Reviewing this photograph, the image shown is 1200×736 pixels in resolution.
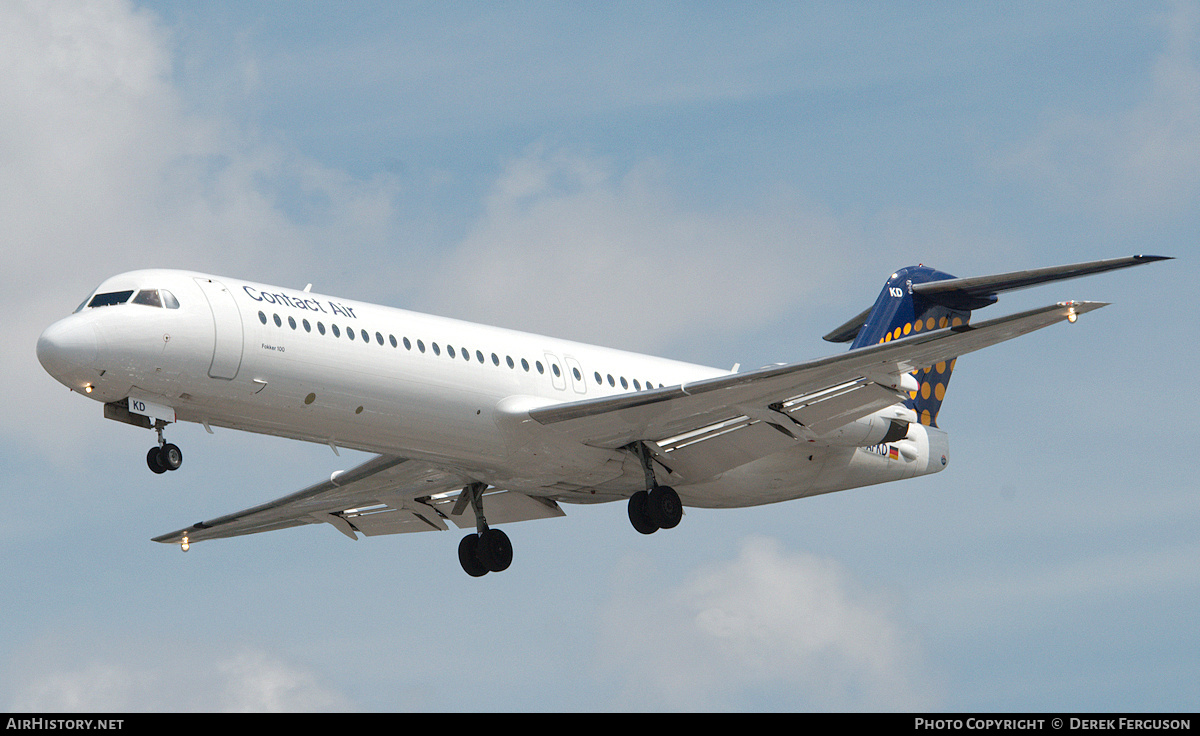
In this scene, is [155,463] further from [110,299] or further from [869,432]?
[869,432]

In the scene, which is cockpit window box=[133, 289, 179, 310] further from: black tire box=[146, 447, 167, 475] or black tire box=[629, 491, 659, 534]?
black tire box=[629, 491, 659, 534]

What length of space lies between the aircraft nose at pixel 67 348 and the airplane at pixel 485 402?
23 mm

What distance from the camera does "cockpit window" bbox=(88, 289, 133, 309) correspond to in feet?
78.4

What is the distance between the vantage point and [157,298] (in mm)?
24000

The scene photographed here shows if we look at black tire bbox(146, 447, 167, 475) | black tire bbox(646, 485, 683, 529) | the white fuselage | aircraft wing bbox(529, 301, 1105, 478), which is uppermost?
the white fuselage

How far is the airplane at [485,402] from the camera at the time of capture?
23.9m

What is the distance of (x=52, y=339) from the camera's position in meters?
23.2

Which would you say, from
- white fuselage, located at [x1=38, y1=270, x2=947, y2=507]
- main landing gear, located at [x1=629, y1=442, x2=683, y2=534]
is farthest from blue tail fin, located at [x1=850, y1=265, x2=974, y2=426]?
main landing gear, located at [x1=629, y1=442, x2=683, y2=534]

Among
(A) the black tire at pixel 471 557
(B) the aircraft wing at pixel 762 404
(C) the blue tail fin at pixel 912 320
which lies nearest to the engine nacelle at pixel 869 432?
(B) the aircraft wing at pixel 762 404

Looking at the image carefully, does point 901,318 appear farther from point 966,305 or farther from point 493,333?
point 493,333

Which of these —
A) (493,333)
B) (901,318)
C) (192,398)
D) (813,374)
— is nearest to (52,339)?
(192,398)

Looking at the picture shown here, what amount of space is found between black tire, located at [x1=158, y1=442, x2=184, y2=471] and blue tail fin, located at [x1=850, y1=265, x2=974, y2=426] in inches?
585
